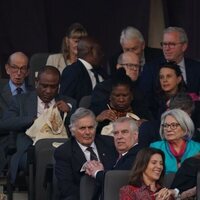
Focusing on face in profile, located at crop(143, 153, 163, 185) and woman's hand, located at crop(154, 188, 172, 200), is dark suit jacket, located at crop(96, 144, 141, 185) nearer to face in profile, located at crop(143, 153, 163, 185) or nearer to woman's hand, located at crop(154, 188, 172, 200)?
face in profile, located at crop(143, 153, 163, 185)

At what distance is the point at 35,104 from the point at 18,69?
95cm

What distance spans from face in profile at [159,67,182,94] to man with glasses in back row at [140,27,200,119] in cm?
38

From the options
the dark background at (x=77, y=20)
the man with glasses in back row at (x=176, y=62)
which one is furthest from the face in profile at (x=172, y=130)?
the dark background at (x=77, y=20)

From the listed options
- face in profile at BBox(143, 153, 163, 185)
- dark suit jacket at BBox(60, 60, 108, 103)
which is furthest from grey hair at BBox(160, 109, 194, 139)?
dark suit jacket at BBox(60, 60, 108, 103)

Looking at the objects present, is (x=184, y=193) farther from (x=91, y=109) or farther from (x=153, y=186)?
(x=91, y=109)

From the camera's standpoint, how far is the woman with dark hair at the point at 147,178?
13.6 meters

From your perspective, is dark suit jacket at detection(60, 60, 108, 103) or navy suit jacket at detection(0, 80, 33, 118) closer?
navy suit jacket at detection(0, 80, 33, 118)

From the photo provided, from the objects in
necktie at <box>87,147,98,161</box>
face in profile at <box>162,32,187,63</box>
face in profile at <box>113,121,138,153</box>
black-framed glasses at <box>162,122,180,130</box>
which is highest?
face in profile at <box>162,32,187,63</box>

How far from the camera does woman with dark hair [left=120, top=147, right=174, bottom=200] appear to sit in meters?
13.6

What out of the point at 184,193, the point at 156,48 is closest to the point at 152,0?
the point at 156,48

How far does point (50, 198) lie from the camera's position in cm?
1526

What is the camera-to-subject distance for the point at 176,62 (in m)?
17.1

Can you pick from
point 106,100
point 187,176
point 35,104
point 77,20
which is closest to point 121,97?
point 106,100

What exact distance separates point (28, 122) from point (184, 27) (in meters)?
3.91
